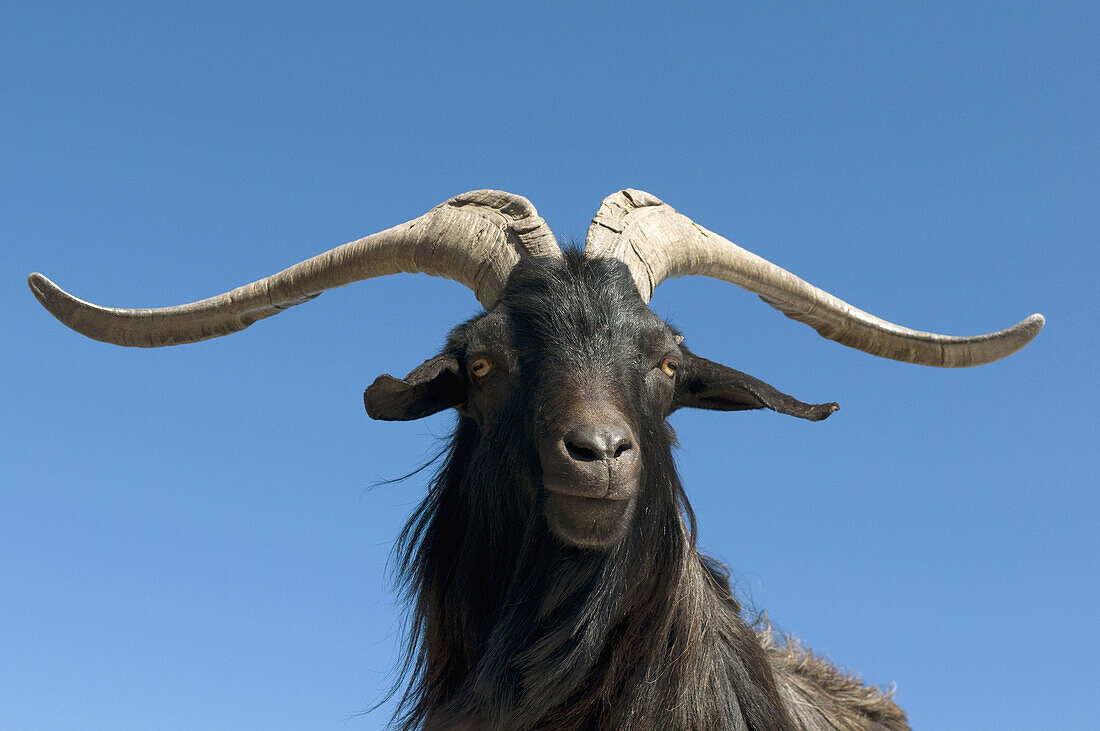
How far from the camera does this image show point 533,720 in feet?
15.0

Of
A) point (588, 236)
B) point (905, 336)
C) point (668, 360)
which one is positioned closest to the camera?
point (668, 360)

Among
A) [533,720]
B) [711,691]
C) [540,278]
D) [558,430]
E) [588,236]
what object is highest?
[588,236]

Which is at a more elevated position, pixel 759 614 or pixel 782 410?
pixel 782 410

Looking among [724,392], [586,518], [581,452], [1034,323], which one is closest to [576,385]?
[581,452]

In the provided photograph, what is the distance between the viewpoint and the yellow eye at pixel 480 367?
493cm

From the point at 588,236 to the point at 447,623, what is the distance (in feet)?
6.55

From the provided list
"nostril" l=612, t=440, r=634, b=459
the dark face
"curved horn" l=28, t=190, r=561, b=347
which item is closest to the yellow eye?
the dark face

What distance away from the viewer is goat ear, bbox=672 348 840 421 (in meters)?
5.19

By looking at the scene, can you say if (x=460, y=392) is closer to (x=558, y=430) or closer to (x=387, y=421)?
(x=387, y=421)

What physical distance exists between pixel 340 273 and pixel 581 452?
2.17 meters

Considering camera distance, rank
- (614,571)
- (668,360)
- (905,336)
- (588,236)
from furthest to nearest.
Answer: (905,336) → (588,236) → (668,360) → (614,571)

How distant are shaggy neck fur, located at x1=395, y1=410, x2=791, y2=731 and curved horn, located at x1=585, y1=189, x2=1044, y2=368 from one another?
1.16 m

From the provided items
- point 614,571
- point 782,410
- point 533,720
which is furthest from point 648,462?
point 533,720

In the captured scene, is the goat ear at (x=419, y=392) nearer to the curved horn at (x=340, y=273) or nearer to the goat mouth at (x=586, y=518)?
the curved horn at (x=340, y=273)
